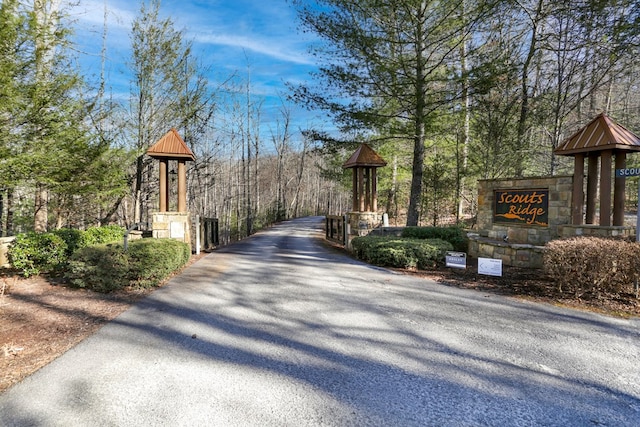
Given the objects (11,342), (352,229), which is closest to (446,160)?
(352,229)

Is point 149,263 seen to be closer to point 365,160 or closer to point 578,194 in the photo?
point 365,160

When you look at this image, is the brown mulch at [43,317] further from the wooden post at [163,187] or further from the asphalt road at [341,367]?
the wooden post at [163,187]

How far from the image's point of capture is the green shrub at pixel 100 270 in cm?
548

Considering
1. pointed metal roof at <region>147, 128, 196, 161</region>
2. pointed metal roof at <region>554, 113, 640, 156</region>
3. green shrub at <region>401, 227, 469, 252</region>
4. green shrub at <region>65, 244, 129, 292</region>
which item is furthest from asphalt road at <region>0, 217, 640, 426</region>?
pointed metal roof at <region>147, 128, 196, 161</region>

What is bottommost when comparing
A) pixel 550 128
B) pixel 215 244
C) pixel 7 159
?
pixel 215 244

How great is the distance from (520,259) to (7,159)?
10.0 m

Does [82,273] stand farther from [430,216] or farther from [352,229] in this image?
[430,216]

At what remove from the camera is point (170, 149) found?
948 centimetres

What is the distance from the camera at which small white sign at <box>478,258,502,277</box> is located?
6211 millimetres

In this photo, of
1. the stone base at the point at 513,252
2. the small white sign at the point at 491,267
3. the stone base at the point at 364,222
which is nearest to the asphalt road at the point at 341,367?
the small white sign at the point at 491,267

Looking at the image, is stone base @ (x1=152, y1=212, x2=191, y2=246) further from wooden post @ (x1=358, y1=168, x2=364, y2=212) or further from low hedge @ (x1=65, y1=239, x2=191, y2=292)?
wooden post @ (x1=358, y1=168, x2=364, y2=212)

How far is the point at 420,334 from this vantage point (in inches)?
150

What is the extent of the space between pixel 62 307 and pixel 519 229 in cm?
910

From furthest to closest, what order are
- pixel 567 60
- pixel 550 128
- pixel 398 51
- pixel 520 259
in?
pixel 550 128, pixel 398 51, pixel 567 60, pixel 520 259
